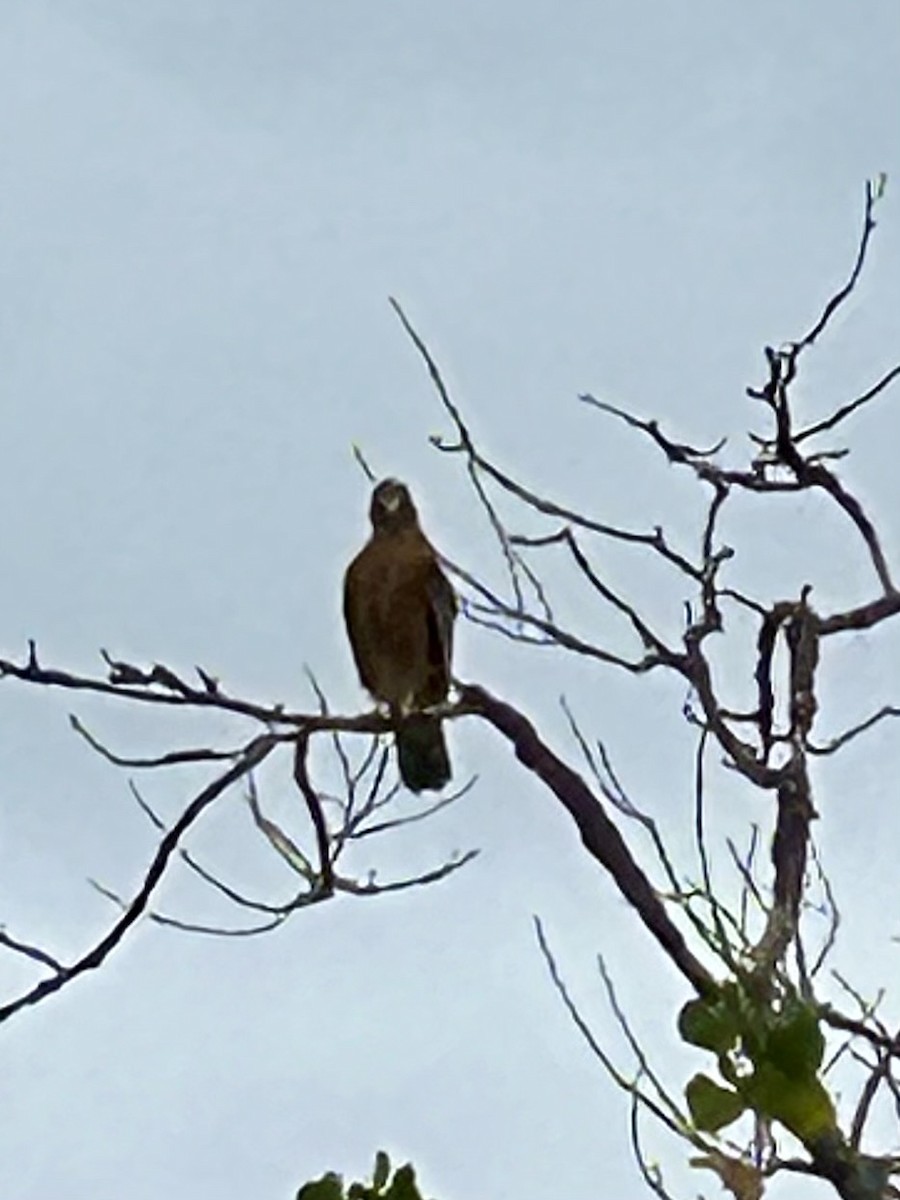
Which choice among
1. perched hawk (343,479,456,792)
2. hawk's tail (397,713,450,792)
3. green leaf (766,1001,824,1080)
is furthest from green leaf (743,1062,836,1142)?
perched hawk (343,479,456,792)

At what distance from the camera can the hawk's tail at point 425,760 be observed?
21.7 feet

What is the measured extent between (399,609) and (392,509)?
1.16 ft

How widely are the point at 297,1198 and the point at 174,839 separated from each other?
1506 mm

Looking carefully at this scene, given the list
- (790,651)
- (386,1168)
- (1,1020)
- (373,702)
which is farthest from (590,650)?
(373,702)

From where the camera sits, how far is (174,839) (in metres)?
4.04

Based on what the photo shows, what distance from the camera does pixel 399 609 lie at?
7168 mm

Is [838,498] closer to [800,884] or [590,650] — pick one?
[590,650]

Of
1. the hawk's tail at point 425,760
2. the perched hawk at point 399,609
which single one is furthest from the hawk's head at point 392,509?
the hawk's tail at point 425,760

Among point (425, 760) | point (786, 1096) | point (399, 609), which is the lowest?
point (786, 1096)

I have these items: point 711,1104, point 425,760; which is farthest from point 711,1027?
point 425,760

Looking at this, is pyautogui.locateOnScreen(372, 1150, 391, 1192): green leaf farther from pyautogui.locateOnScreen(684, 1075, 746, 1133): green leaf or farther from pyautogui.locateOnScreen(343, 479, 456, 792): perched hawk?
pyautogui.locateOnScreen(343, 479, 456, 792): perched hawk

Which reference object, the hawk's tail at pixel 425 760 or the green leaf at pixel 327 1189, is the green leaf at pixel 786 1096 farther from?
the hawk's tail at pixel 425 760

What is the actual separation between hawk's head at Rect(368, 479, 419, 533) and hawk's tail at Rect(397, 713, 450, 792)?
875mm

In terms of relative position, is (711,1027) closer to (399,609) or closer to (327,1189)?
(327,1189)
